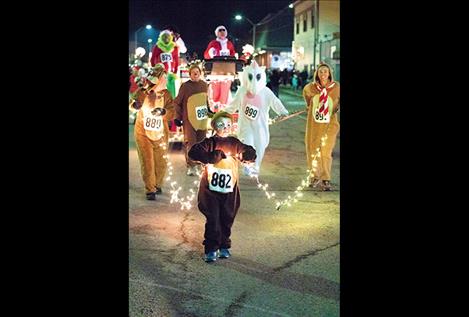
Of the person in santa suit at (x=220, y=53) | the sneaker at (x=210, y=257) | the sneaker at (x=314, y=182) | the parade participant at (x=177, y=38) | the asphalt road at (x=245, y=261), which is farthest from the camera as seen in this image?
the parade participant at (x=177, y=38)

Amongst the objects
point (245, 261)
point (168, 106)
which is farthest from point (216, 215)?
point (168, 106)

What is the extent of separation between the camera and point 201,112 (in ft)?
36.0

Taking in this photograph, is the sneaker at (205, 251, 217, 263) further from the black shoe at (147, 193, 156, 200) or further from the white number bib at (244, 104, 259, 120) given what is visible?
→ the white number bib at (244, 104, 259, 120)

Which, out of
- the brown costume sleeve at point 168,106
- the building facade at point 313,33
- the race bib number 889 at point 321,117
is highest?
the building facade at point 313,33

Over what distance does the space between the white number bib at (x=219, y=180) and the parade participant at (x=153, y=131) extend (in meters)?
3.13

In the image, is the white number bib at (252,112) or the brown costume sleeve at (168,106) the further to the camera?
the white number bib at (252,112)

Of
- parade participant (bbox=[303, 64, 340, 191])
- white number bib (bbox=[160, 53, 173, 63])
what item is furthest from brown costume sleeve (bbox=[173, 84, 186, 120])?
white number bib (bbox=[160, 53, 173, 63])

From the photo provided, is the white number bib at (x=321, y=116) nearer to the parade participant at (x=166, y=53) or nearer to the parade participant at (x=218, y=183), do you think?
the parade participant at (x=218, y=183)

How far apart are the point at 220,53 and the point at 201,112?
329 centimetres

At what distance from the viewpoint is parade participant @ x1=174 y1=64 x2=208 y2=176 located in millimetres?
10828

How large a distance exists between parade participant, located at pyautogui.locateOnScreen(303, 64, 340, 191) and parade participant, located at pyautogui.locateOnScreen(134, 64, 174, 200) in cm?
233

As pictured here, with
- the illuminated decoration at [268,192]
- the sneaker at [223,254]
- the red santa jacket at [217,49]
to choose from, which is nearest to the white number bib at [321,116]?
the illuminated decoration at [268,192]

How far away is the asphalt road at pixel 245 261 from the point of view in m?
5.13
